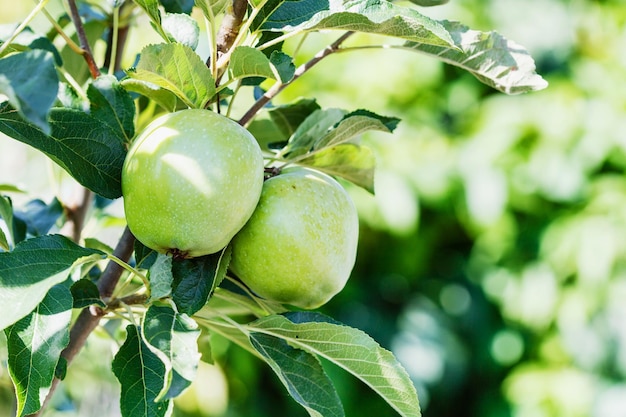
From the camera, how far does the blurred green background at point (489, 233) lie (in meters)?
1.55

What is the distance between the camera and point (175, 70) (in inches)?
16.9

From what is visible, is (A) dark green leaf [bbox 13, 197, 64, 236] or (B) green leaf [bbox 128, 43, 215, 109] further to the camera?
(A) dark green leaf [bbox 13, 197, 64, 236]

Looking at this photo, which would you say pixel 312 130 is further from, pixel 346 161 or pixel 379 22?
pixel 379 22

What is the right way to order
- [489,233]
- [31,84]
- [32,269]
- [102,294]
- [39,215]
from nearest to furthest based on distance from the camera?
1. [31,84]
2. [32,269]
3. [102,294]
4. [39,215]
5. [489,233]

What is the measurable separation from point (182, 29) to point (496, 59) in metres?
0.21

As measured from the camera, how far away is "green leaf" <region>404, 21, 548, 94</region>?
49cm

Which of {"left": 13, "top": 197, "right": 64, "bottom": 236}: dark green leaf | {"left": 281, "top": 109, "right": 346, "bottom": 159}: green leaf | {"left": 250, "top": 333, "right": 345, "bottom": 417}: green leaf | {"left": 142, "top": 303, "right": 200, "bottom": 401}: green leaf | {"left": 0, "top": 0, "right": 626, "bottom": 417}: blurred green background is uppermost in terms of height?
{"left": 281, "top": 109, "right": 346, "bottom": 159}: green leaf

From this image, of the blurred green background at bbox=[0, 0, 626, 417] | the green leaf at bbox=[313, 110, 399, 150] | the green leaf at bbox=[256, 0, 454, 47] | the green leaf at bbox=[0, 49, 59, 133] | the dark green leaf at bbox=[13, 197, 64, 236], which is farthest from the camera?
the blurred green background at bbox=[0, 0, 626, 417]

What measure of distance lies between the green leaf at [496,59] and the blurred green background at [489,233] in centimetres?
109

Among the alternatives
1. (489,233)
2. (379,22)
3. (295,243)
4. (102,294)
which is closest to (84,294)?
(102,294)

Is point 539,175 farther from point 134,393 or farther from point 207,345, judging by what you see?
point 134,393

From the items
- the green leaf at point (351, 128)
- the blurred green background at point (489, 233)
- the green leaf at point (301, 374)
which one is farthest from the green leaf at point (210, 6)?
the blurred green background at point (489, 233)

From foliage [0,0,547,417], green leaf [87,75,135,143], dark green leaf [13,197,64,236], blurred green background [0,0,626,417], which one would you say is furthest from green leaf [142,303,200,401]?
blurred green background [0,0,626,417]

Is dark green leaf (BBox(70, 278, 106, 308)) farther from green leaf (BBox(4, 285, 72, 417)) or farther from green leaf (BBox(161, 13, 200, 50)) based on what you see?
green leaf (BBox(161, 13, 200, 50))
